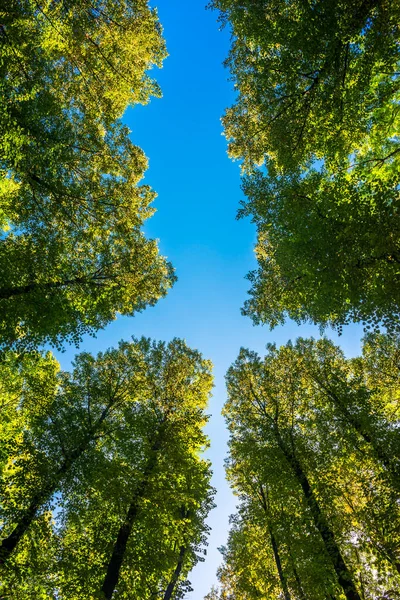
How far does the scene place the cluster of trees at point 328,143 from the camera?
7.39m

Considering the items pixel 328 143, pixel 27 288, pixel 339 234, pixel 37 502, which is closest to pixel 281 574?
pixel 37 502

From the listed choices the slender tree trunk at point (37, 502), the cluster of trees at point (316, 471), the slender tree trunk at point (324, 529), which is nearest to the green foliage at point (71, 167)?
the slender tree trunk at point (37, 502)

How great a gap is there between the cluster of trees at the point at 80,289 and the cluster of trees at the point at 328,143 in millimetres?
4498

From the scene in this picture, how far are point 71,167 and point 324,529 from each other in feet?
50.3

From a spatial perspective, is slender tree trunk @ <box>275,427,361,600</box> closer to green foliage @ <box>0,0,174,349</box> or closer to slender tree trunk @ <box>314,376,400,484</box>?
slender tree trunk @ <box>314,376,400,484</box>

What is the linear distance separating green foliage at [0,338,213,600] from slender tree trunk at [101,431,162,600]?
9 centimetres

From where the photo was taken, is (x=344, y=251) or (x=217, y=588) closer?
(x=344, y=251)

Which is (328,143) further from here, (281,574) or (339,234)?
(281,574)

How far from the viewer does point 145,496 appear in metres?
11.5

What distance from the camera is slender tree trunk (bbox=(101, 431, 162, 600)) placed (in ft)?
32.2

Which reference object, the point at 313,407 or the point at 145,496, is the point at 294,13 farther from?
the point at 145,496

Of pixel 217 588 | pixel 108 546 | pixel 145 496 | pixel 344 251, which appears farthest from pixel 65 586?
pixel 217 588

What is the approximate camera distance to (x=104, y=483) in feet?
37.0

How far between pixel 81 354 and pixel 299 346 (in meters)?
11.8
